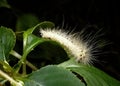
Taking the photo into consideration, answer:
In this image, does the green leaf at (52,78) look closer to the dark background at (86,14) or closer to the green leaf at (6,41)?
the green leaf at (6,41)

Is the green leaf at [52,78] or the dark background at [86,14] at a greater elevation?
the dark background at [86,14]

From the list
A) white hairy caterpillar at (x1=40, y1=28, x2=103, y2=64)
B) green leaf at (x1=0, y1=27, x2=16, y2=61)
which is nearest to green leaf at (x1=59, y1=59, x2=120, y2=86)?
white hairy caterpillar at (x1=40, y1=28, x2=103, y2=64)

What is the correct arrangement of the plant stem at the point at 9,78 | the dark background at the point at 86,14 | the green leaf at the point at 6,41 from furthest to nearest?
the dark background at the point at 86,14, the green leaf at the point at 6,41, the plant stem at the point at 9,78

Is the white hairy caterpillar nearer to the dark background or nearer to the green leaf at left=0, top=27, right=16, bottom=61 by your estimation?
the green leaf at left=0, top=27, right=16, bottom=61

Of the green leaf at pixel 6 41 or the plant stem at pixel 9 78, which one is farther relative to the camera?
the green leaf at pixel 6 41

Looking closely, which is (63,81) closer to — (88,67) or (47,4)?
(88,67)

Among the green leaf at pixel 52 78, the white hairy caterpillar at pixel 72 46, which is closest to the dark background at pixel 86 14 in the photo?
the white hairy caterpillar at pixel 72 46
